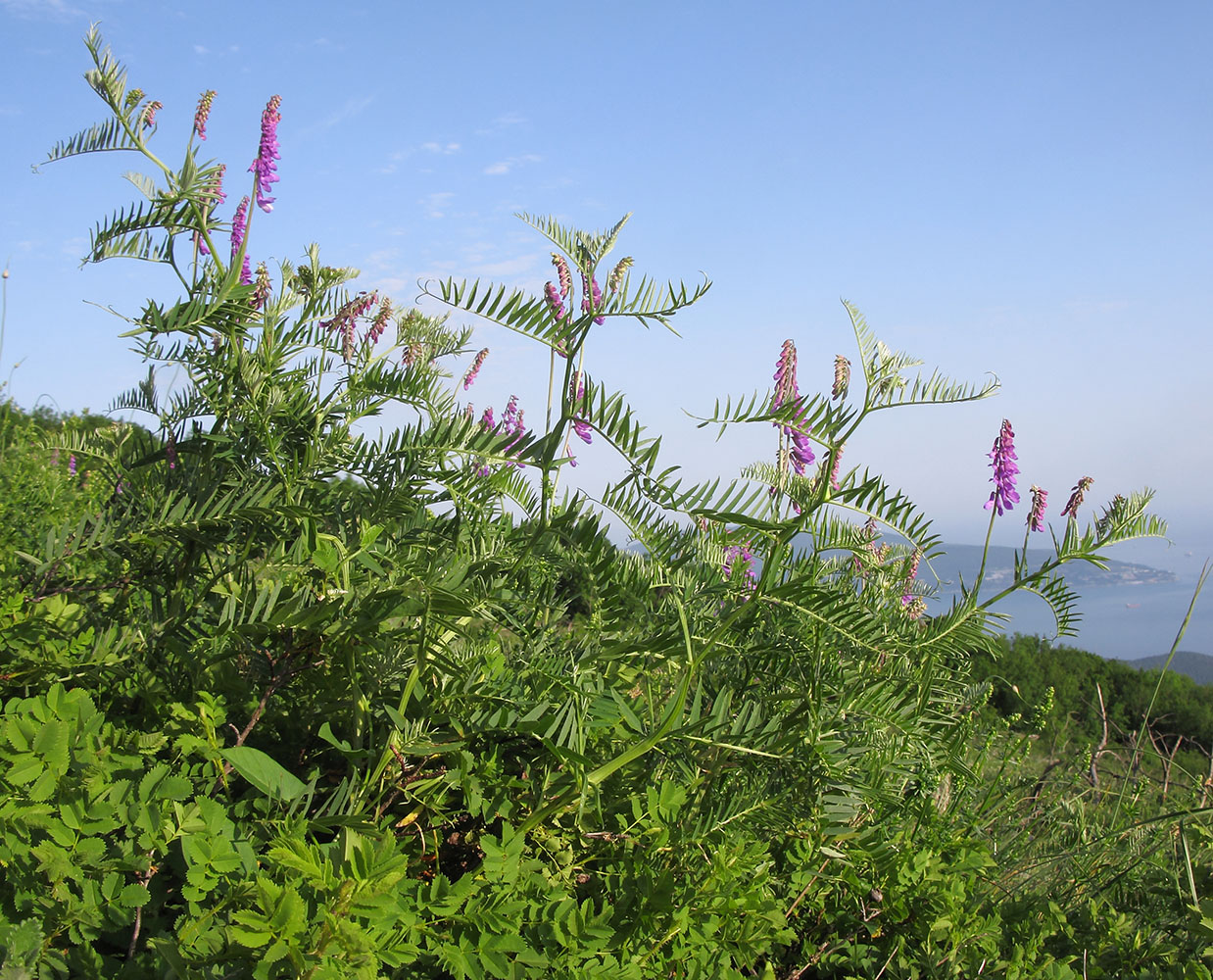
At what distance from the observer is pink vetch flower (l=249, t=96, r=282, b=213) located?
1939 mm

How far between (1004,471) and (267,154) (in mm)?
2017

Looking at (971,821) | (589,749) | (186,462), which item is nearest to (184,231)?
(186,462)


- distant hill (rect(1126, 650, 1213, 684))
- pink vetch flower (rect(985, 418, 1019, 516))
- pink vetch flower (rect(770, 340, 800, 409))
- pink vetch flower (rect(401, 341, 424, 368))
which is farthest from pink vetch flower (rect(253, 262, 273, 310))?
distant hill (rect(1126, 650, 1213, 684))

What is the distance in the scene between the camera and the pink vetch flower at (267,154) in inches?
76.4

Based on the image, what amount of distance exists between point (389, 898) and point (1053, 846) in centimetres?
221

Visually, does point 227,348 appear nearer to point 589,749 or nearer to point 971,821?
point 589,749

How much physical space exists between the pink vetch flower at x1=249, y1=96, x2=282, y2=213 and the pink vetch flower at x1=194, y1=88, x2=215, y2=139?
12 cm

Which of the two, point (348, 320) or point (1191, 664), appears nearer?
point (348, 320)

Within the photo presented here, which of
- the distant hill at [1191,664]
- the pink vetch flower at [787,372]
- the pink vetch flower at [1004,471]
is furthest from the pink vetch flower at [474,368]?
the distant hill at [1191,664]

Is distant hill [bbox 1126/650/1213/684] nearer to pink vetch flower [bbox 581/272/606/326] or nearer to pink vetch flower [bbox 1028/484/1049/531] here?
pink vetch flower [bbox 1028/484/1049/531]

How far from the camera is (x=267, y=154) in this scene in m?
1.96

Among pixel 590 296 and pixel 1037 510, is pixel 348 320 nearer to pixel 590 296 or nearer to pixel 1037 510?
pixel 590 296

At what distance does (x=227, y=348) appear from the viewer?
1656 mm

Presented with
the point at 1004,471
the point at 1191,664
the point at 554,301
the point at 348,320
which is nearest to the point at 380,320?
the point at 348,320
